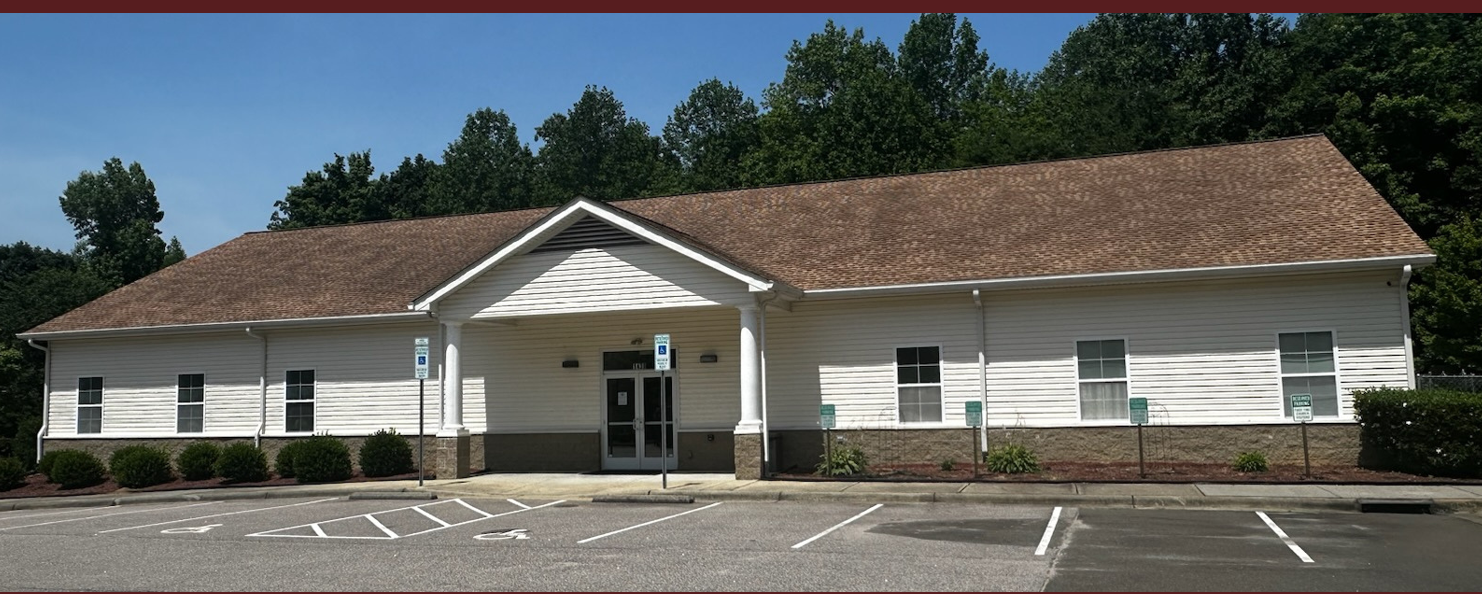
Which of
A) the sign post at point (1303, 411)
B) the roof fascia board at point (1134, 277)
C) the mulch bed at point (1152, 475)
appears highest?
the roof fascia board at point (1134, 277)

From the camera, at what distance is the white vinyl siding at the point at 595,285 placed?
20.0m

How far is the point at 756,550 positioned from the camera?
1191 cm

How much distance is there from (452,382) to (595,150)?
49225 millimetres

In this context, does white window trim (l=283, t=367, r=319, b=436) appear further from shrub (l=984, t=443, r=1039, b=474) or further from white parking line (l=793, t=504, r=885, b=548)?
shrub (l=984, t=443, r=1039, b=474)

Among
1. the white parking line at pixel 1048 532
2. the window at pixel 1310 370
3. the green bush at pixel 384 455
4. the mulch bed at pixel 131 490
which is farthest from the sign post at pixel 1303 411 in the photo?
the green bush at pixel 384 455

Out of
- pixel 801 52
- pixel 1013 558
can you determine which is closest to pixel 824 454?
pixel 1013 558

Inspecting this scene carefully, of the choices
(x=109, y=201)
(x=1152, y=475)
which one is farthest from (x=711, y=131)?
(x=1152, y=475)

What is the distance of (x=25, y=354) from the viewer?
4078 cm

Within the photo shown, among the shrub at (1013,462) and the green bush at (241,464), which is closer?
the shrub at (1013,462)

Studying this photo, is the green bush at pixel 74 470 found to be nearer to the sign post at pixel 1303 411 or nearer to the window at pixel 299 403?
the window at pixel 299 403

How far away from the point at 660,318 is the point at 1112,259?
8409mm

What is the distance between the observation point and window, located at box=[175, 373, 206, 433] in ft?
82.8

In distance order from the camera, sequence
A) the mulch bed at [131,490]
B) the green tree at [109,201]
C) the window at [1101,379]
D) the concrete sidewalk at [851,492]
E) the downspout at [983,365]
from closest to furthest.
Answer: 1. the concrete sidewalk at [851,492]
2. the window at [1101,379]
3. the downspout at [983,365]
4. the mulch bed at [131,490]
5. the green tree at [109,201]

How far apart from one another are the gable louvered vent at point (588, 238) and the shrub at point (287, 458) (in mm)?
6390
